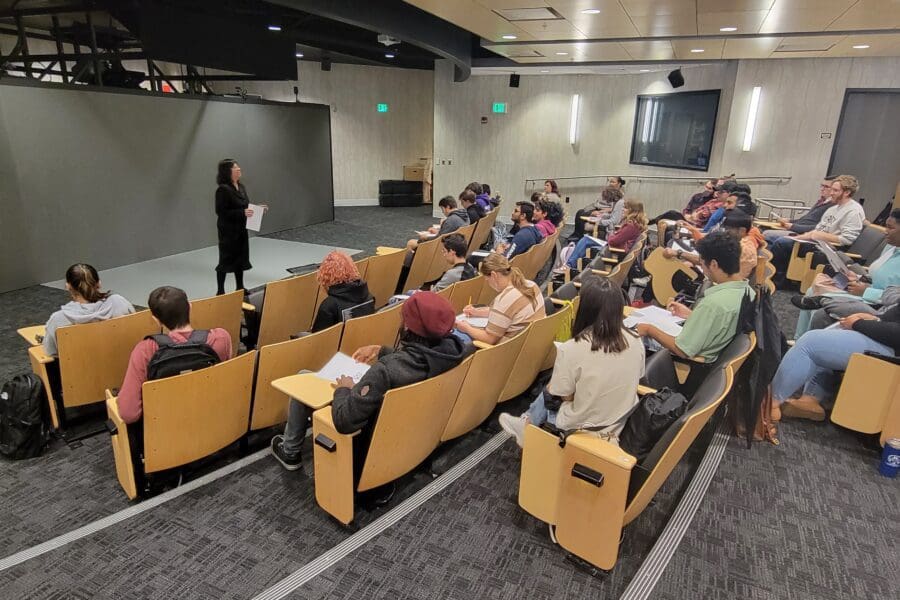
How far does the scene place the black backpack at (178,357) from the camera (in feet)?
8.14

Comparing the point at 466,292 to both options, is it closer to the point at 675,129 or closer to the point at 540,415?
the point at 540,415

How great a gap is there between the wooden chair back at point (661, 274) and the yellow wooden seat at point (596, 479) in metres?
3.30

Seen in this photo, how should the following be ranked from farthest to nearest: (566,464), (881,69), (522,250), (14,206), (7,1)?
1. (881,69)
2. (7,1)
3. (14,206)
4. (522,250)
5. (566,464)

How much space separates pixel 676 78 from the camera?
9930mm

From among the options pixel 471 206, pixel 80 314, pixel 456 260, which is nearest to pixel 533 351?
pixel 456 260

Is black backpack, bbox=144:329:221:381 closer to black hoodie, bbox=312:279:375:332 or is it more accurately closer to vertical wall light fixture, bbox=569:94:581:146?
black hoodie, bbox=312:279:375:332

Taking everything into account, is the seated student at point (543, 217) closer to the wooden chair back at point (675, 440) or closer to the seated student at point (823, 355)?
the seated student at point (823, 355)

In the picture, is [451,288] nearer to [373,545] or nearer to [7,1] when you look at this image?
[373,545]

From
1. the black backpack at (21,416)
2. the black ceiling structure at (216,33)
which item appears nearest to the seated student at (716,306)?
the black backpack at (21,416)

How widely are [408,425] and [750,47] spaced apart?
314 inches

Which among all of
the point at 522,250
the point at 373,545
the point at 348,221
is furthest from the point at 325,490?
the point at 348,221

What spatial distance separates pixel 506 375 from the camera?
10.3 ft

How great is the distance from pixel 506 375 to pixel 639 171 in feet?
30.8

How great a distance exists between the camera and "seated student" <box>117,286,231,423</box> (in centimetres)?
250
